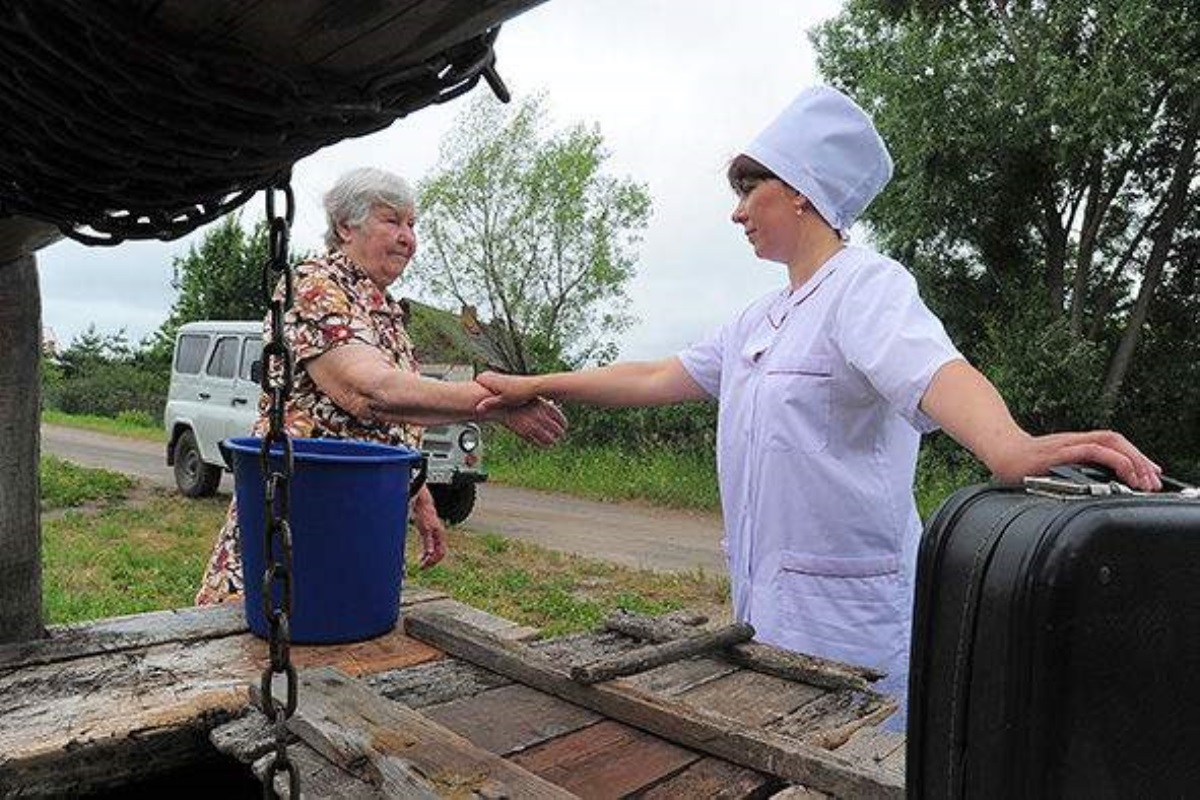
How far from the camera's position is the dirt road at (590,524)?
895 centimetres

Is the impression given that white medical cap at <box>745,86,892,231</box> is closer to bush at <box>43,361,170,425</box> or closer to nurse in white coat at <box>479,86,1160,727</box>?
nurse in white coat at <box>479,86,1160,727</box>

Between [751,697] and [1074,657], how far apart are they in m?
0.74

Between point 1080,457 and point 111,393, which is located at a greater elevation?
point 1080,457

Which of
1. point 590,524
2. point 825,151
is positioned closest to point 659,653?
point 825,151

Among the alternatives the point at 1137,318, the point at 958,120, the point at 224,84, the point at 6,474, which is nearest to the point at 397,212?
the point at 6,474

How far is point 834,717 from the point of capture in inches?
62.2

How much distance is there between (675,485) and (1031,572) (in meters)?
12.0

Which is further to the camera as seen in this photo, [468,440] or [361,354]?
[468,440]

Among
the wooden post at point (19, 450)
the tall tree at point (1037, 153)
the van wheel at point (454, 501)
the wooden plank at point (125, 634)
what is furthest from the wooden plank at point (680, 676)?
the tall tree at point (1037, 153)

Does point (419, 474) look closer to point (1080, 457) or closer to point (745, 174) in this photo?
point (745, 174)

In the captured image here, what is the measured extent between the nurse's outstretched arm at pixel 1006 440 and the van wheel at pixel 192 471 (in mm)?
10439

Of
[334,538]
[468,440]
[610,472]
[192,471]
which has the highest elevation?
[334,538]

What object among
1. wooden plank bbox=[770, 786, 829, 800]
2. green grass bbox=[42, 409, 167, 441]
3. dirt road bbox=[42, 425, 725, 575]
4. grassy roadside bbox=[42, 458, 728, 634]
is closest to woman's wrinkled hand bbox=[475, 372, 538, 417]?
wooden plank bbox=[770, 786, 829, 800]

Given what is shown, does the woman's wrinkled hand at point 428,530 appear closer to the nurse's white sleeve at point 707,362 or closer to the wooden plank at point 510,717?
the nurse's white sleeve at point 707,362
